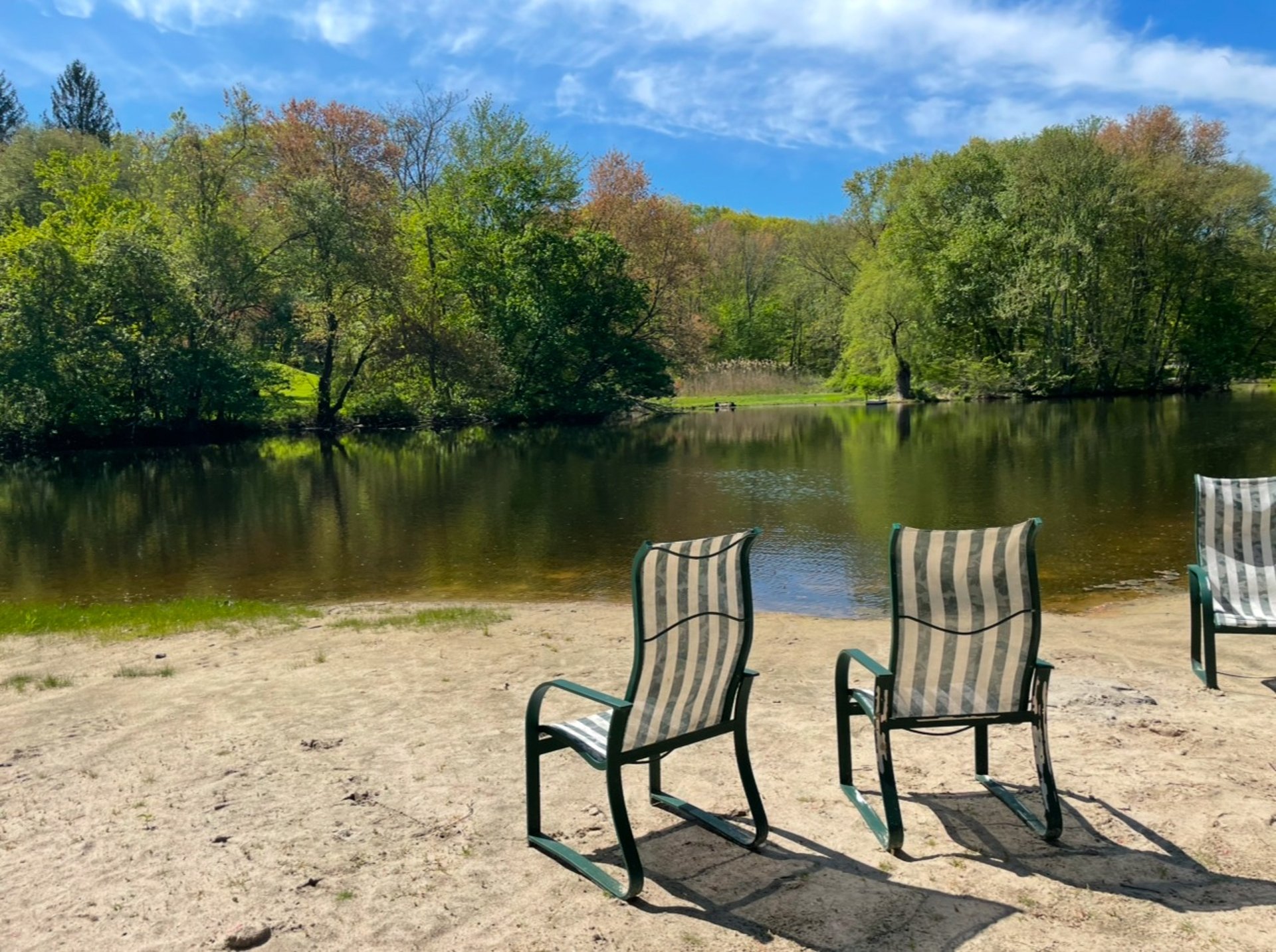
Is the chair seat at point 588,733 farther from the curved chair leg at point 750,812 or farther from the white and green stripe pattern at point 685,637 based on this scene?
the curved chair leg at point 750,812

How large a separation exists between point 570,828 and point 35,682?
17.0 ft

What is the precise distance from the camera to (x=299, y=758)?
518 centimetres

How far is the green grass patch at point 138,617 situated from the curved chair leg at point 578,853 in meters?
6.23

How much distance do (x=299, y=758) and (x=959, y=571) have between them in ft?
11.9

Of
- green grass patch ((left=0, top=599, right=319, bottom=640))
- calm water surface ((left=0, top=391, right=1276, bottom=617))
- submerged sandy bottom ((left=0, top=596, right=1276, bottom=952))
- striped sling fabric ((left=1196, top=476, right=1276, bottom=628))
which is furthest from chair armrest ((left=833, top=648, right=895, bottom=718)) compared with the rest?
green grass patch ((left=0, top=599, right=319, bottom=640))

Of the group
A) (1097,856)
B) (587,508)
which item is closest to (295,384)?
(587,508)

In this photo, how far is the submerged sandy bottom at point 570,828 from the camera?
339 cm

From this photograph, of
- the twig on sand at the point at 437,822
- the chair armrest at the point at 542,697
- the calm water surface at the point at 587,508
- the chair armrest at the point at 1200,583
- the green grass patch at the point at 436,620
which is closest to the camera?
the chair armrest at the point at 542,697

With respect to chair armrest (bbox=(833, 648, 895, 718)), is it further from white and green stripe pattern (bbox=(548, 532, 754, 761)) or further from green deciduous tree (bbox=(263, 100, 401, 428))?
green deciduous tree (bbox=(263, 100, 401, 428))

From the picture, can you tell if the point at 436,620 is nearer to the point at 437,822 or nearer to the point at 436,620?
the point at 436,620

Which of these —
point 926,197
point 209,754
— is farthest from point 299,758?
point 926,197

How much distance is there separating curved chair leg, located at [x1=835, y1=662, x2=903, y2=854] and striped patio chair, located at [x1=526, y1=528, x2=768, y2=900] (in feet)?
1.69

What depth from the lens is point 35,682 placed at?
7.17 m

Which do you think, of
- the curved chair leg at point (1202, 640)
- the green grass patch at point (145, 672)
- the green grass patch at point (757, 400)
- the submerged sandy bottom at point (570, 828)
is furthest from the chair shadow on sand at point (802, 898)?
the green grass patch at point (757, 400)
